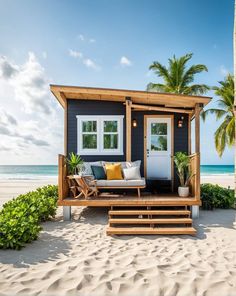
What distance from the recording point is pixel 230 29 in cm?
1230

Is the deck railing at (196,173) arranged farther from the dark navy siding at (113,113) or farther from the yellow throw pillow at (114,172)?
the yellow throw pillow at (114,172)

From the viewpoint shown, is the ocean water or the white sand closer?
the white sand

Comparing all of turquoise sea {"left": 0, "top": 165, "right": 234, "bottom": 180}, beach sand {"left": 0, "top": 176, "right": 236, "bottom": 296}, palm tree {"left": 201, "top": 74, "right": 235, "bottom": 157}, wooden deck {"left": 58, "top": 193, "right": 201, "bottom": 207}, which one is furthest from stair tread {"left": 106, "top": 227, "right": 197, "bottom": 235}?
turquoise sea {"left": 0, "top": 165, "right": 234, "bottom": 180}

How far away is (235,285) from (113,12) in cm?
971

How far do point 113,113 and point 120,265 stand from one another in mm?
5314

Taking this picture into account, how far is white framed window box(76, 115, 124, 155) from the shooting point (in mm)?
8039

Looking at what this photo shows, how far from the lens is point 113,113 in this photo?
8.06 meters

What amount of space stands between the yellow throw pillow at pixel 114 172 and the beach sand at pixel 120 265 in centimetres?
199

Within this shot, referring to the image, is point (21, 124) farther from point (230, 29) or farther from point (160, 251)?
point (160, 251)

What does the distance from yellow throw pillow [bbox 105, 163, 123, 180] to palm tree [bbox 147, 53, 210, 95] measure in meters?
10.1

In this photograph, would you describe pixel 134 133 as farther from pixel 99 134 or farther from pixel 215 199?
pixel 215 199

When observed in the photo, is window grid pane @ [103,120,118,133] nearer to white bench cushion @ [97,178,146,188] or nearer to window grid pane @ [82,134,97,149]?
window grid pane @ [82,134,97,149]

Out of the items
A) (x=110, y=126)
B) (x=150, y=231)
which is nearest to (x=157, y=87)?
(x=110, y=126)

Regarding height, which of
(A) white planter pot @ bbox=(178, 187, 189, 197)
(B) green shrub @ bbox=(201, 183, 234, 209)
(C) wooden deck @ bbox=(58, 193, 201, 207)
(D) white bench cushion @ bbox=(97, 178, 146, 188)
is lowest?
(B) green shrub @ bbox=(201, 183, 234, 209)
